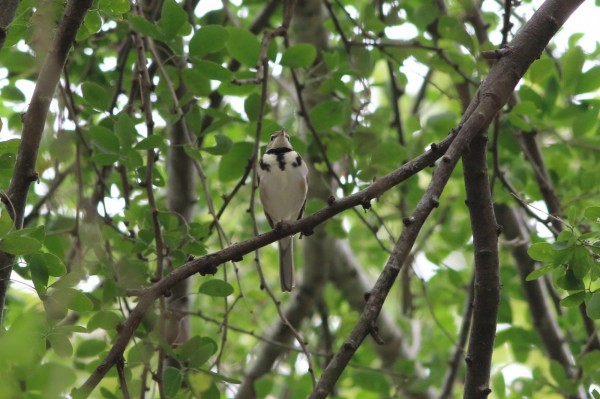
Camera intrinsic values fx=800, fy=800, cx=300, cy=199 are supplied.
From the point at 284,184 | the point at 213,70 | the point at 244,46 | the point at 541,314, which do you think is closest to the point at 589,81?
the point at 541,314

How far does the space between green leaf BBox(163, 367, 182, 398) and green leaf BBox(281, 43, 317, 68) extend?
196cm

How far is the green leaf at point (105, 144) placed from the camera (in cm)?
393

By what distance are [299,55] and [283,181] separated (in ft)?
2.89

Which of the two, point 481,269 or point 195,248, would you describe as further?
point 195,248

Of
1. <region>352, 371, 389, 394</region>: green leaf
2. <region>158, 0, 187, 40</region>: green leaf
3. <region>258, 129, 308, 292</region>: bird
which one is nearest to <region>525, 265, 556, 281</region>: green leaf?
<region>158, 0, 187, 40</region>: green leaf

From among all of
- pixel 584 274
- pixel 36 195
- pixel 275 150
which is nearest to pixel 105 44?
pixel 36 195

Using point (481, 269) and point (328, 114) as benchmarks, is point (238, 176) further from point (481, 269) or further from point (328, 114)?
point (481, 269)

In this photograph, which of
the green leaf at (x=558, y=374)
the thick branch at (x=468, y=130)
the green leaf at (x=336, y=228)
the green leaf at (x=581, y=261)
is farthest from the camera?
the green leaf at (x=336, y=228)

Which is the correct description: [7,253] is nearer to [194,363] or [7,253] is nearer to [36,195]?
[194,363]

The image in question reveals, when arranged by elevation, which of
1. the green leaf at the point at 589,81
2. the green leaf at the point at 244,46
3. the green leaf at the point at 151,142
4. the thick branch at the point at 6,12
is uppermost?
the green leaf at the point at 589,81

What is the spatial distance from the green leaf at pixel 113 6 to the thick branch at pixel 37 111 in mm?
571

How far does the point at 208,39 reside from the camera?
3.94 meters

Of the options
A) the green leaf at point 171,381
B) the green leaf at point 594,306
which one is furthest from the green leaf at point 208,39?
the green leaf at point 594,306

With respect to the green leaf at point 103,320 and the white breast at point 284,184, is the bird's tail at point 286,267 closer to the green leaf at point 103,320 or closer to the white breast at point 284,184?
the white breast at point 284,184
